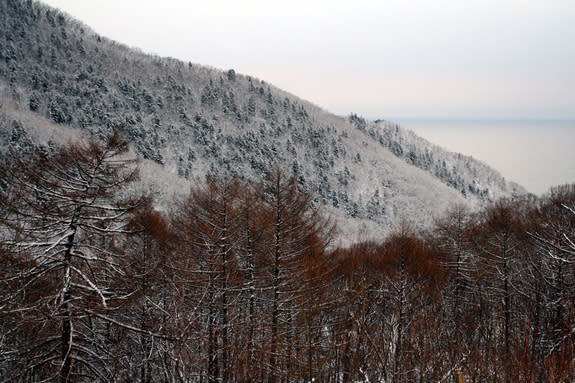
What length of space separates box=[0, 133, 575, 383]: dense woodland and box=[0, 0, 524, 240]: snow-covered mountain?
70514 millimetres

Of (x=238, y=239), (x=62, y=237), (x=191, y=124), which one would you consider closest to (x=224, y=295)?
(x=238, y=239)

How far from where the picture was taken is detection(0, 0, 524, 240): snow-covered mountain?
9875cm

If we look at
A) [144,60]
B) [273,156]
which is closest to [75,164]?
[273,156]

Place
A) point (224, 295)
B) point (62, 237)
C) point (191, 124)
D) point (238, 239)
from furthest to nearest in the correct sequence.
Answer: point (191, 124) < point (238, 239) < point (224, 295) < point (62, 237)

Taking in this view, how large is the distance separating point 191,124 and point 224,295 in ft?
372

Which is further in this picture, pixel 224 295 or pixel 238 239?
pixel 238 239

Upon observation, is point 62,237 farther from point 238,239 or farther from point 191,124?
point 191,124

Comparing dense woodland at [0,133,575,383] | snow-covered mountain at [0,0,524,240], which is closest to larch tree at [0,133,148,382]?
dense woodland at [0,133,575,383]

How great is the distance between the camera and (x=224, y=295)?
1308cm

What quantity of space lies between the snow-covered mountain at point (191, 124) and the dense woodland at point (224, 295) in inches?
2776

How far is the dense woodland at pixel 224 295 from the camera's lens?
5789mm

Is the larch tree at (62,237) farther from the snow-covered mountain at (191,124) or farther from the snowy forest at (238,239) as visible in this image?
the snow-covered mountain at (191,124)

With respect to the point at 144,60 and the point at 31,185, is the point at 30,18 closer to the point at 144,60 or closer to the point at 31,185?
the point at 144,60

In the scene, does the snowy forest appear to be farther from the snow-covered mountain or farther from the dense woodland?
the snow-covered mountain
